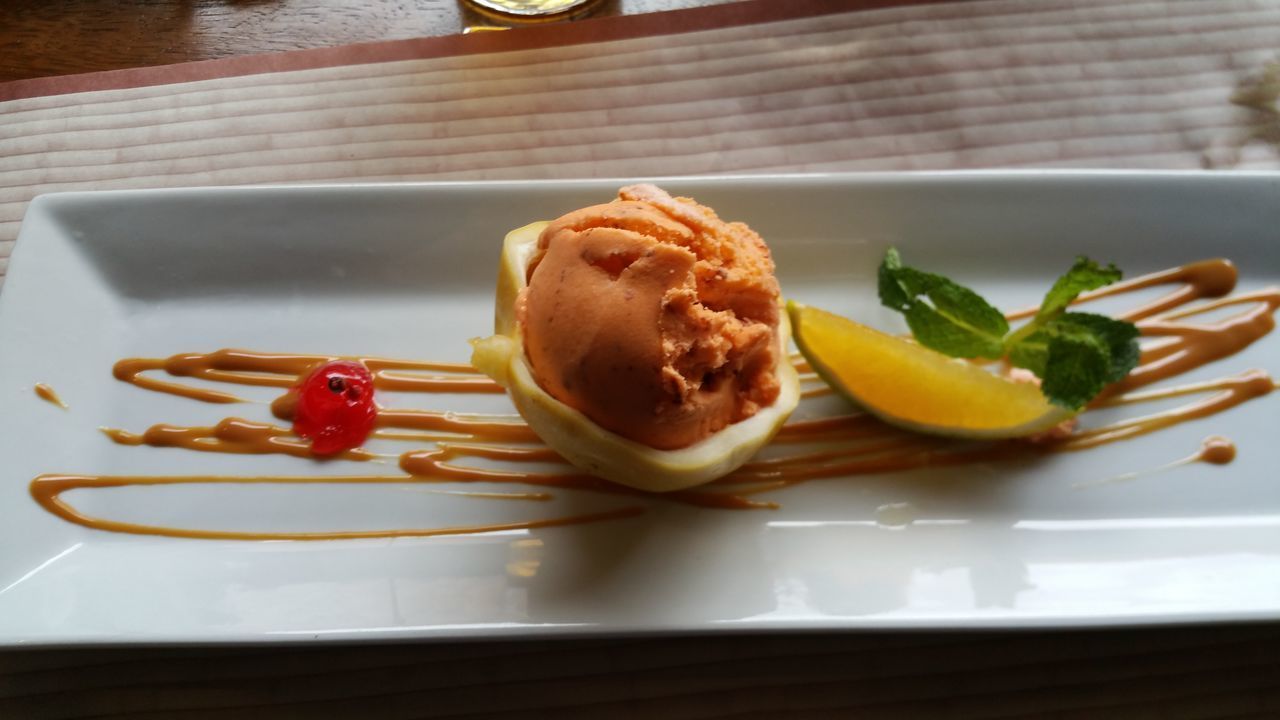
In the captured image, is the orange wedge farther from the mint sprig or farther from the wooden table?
the wooden table

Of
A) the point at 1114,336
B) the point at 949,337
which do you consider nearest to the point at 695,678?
the point at 949,337

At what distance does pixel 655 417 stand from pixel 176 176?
1.23 m

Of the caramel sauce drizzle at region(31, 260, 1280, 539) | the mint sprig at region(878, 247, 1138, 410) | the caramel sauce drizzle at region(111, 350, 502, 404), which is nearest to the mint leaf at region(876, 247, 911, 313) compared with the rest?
the mint sprig at region(878, 247, 1138, 410)

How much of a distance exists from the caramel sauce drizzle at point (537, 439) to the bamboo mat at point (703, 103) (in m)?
0.48

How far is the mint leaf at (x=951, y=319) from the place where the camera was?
1.32 m

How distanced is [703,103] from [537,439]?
34.9 inches

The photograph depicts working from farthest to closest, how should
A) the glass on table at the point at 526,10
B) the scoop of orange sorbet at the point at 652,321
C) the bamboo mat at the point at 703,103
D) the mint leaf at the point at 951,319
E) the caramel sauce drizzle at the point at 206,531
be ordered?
the glass on table at the point at 526,10
the bamboo mat at the point at 703,103
the mint leaf at the point at 951,319
the caramel sauce drizzle at the point at 206,531
the scoop of orange sorbet at the point at 652,321

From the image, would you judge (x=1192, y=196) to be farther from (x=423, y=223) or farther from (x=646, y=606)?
(x=423, y=223)

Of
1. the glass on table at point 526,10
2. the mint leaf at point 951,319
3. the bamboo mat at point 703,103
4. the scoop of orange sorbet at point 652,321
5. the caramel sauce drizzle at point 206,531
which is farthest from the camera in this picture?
the glass on table at point 526,10

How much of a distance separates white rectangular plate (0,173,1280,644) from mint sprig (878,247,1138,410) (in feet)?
0.36

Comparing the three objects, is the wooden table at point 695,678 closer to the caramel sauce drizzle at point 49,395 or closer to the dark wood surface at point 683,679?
the dark wood surface at point 683,679

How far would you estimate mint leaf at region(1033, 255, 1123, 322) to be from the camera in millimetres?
1282

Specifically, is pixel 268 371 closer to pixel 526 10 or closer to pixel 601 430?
pixel 601 430

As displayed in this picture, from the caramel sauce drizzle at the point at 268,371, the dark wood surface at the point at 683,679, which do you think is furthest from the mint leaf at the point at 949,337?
the caramel sauce drizzle at the point at 268,371
